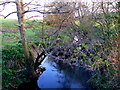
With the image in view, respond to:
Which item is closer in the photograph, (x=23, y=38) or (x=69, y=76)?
(x=23, y=38)

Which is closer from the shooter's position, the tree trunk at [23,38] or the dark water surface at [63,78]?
the tree trunk at [23,38]

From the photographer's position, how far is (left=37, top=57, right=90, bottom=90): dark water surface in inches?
126

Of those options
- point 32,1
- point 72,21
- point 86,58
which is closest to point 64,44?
point 72,21

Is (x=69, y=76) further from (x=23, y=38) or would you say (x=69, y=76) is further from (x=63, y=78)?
(x=23, y=38)

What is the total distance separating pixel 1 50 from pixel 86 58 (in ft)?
5.52

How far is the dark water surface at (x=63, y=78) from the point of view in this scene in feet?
10.5

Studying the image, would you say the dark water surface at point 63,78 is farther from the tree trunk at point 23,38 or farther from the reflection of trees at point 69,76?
the tree trunk at point 23,38

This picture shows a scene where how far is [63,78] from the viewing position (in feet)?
11.5

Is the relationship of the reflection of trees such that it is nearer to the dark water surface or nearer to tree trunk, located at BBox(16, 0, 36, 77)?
the dark water surface

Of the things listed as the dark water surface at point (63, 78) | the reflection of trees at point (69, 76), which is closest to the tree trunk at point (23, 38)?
the dark water surface at point (63, 78)

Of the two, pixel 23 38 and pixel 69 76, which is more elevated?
pixel 23 38

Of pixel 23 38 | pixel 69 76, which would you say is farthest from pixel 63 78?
pixel 23 38

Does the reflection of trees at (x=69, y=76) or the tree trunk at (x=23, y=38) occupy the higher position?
the tree trunk at (x=23, y=38)

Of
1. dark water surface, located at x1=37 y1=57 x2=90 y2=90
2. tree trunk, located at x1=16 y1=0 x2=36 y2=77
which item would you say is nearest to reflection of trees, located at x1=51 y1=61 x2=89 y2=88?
dark water surface, located at x1=37 y1=57 x2=90 y2=90
